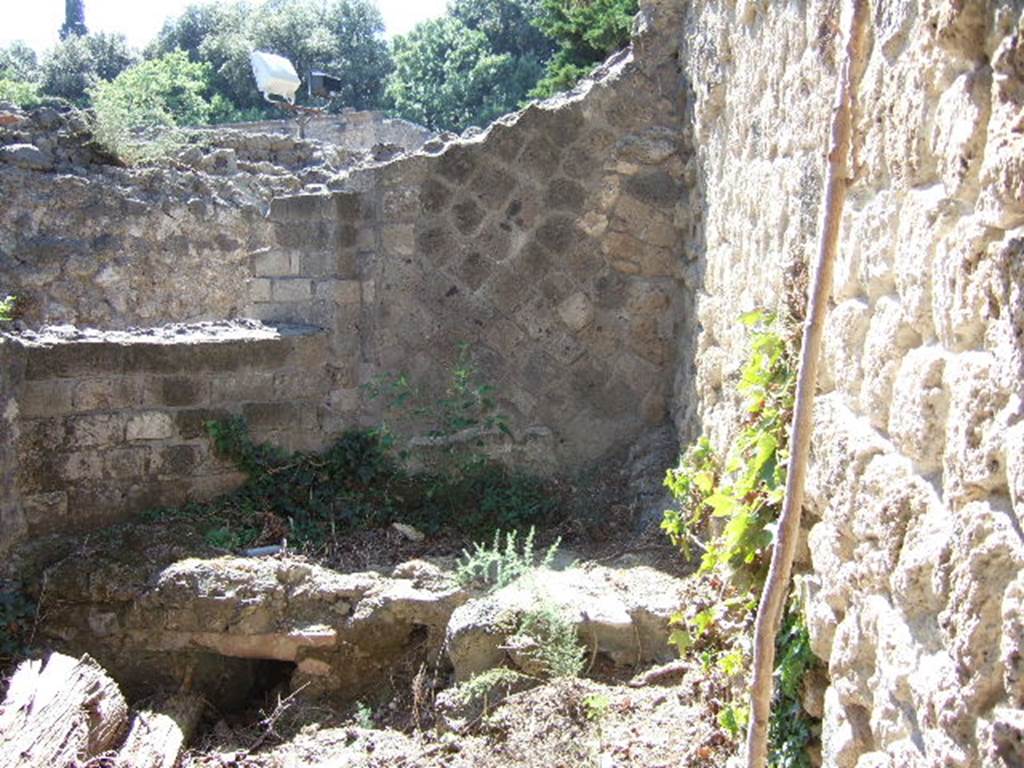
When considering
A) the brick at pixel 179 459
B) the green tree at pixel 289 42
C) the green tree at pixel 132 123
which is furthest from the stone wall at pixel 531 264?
the green tree at pixel 289 42

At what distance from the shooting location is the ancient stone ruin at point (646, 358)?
1.86m

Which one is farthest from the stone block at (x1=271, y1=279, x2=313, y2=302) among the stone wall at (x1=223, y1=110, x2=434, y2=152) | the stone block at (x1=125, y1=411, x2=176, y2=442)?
the stone wall at (x1=223, y1=110, x2=434, y2=152)

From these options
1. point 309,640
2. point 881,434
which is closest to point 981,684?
point 881,434

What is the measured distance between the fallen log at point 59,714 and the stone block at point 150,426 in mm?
1311

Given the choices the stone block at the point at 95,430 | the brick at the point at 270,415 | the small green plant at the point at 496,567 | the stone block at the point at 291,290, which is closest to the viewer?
the small green plant at the point at 496,567

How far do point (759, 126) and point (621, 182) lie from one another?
198 centimetres

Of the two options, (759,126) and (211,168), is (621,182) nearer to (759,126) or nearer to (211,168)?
(759,126)

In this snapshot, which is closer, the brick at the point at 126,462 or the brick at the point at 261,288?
A: the brick at the point at 126,462

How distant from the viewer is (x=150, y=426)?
18.8 feet

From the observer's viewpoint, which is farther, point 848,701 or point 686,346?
point 686,346

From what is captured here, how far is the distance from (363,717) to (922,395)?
3.14 meters

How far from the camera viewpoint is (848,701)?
2523 millimetres

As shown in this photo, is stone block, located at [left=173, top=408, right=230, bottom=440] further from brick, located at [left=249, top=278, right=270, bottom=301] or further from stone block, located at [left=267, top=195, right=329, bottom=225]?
stone block, located at [left=267, top=195, right=329, bottom=225]

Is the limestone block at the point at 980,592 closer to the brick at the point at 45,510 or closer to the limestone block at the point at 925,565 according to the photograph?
the limestone block at the point at 925,565
